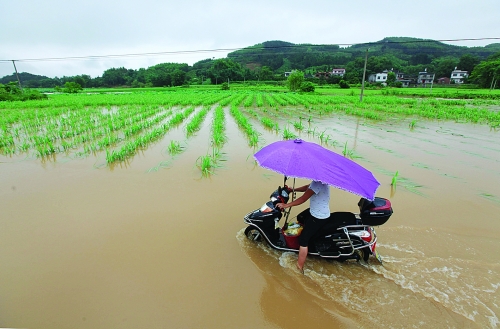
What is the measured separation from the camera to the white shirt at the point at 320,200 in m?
2.35

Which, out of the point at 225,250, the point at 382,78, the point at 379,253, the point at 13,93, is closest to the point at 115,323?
the point at 225,250

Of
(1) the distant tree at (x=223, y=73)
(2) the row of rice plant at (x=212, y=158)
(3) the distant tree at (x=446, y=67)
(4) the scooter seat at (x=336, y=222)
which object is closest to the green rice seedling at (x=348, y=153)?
(2) the row of rice plant at (x=212, y=158)

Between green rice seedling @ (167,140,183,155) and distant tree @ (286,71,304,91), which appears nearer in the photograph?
green rice seedling @ (167,140,183,155)

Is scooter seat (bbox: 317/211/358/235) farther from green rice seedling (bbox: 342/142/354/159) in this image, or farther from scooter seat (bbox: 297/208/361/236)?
green rice seedling (bbox: 342/142/354/159)

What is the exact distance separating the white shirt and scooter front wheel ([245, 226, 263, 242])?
83cm

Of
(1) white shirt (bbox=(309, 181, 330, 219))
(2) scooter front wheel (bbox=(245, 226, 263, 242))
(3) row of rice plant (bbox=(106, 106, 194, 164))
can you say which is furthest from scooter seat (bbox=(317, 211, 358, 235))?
(3) row of rice plant (bbox=(106, 106, 194, 164))

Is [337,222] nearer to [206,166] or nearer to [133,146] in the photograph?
[206,166]

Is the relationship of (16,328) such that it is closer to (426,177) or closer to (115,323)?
(115,323)

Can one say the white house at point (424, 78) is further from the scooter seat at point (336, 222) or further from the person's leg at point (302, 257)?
the person's leg at point (302, 257)

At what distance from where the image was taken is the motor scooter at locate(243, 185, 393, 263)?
7.72 feet

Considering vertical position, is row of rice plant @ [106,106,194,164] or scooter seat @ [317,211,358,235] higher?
scooter seat @ [317,211,358,235]

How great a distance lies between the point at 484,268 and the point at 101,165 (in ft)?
21.6

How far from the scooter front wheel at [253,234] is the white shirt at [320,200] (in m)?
0.83

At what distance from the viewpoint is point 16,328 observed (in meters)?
1.96
